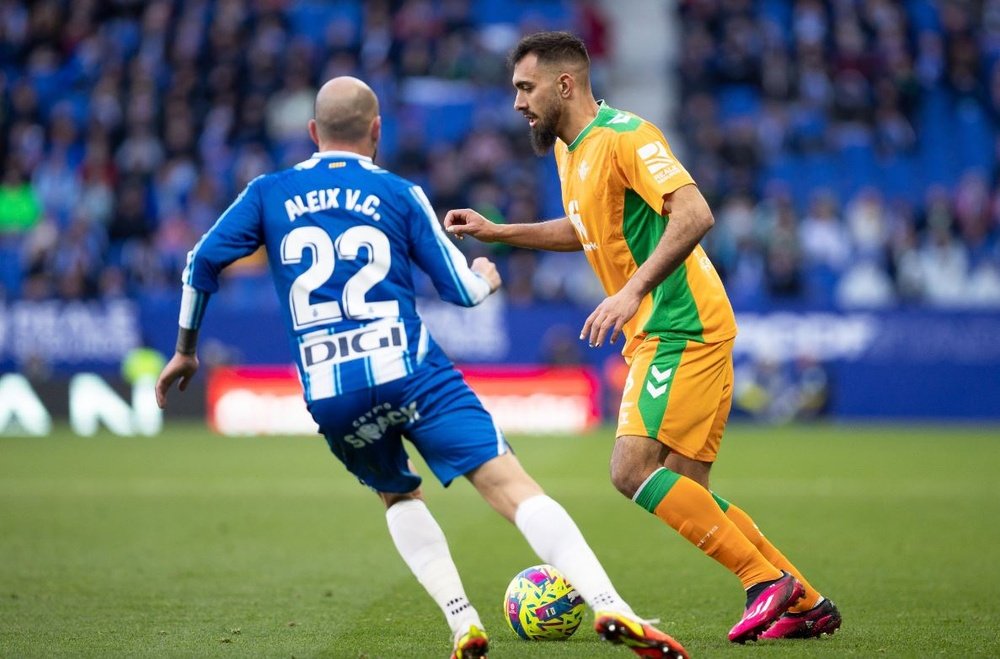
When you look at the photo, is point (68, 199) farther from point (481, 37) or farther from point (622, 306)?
point (622, 306)

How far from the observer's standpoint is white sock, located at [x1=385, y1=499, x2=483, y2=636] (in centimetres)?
507

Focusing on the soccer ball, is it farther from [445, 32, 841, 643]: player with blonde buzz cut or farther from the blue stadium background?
the blue stadium background

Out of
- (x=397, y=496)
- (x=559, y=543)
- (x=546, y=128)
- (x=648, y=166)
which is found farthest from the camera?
(x=546, y=128)

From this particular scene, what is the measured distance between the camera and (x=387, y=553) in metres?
8.73

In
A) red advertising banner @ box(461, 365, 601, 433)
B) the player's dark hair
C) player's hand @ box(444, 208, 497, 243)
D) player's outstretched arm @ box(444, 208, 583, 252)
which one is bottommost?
red advertising banner @ box(461, 365, 601, 433)

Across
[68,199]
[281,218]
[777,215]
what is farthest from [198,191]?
[281,218]

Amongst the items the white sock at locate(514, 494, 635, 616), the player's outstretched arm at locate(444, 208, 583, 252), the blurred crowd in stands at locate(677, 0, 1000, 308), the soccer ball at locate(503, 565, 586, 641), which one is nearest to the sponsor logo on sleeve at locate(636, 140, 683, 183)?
the player's outstretched arm at locate(444, 208, 583, 252)

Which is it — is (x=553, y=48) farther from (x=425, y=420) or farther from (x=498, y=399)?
(x=498, y=399)

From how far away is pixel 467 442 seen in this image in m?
4.98

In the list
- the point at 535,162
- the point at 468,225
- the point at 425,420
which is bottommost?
the point at 425,420

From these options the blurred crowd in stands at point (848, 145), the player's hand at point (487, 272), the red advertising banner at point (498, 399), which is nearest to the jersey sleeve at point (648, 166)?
the player's hand at point (487, 272)

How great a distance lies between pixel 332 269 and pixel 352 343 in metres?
0.28

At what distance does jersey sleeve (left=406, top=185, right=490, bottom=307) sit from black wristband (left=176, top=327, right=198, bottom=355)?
2.86ft

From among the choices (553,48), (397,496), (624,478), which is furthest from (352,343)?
(553,48)
